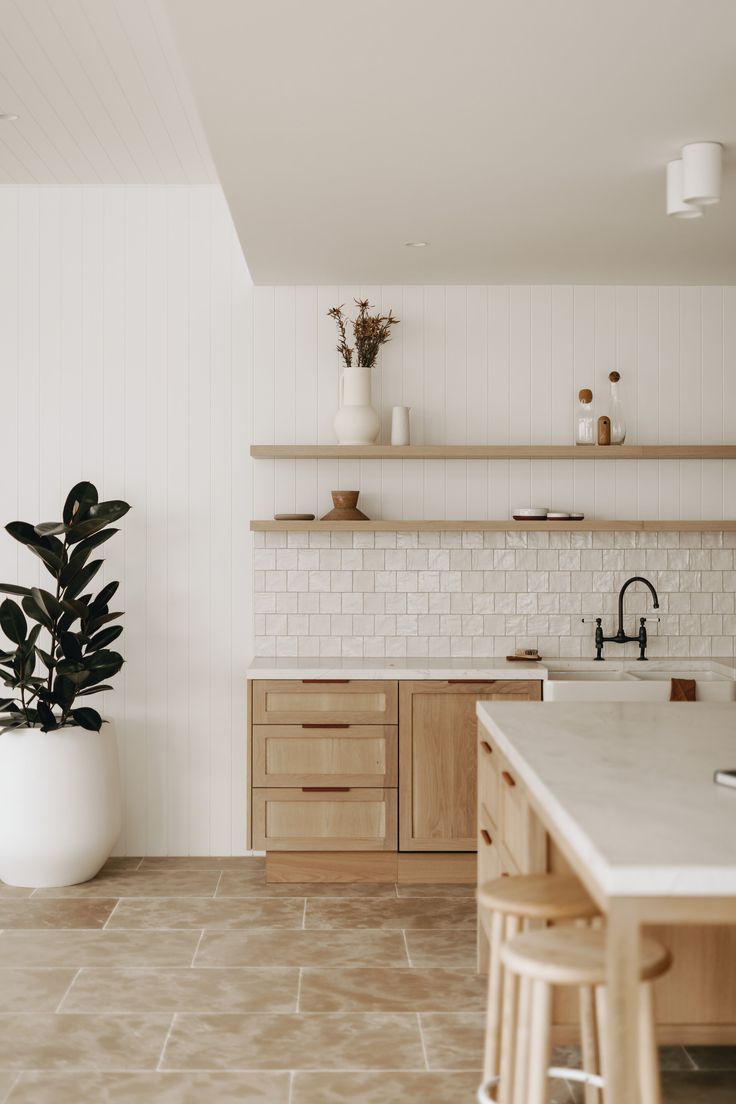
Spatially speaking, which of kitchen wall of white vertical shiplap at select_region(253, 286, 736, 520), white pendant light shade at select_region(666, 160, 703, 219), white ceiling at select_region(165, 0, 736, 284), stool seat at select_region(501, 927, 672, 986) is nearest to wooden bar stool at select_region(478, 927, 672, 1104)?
stool seat at select_region(501, 927, 672, 986)

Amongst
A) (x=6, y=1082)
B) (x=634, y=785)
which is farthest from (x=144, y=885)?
(x=634, y=785)

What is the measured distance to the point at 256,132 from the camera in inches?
133

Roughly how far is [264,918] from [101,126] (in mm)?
3303

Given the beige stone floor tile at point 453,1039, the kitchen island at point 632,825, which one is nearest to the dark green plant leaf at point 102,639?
the kitchen island at point 632,825

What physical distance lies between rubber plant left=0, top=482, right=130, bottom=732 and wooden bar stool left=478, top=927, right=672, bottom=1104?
2858 millimetres

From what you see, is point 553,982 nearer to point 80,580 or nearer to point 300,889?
point 300,889

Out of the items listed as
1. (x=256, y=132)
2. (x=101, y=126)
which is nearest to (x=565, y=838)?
(x=256, y=132)

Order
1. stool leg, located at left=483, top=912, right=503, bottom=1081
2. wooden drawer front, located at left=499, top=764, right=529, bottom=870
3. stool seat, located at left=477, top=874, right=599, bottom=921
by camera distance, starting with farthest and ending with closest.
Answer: wooden drawer front, located at left=499, top=764, right=529, bottom=870 → stool leg, located at left=483, top=912, right=503, bottom=1081 → stool seat, located at left=477, top=874, right=599, bottom=921

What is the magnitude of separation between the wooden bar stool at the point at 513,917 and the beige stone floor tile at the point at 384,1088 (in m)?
0.41

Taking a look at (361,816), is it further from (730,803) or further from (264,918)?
(730,803)

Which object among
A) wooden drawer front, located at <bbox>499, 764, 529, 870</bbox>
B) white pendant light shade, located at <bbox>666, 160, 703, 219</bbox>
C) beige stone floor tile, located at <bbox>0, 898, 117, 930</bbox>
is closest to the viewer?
wooden drawer front, located at <bbox>499, 764, 529, 870</bbox>

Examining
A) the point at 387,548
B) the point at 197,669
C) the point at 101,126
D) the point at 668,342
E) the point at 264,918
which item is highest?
the point at 101,126

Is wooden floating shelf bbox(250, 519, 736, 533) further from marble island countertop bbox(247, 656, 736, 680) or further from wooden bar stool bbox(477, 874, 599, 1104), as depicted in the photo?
wooden bar stool bbox(477, 874, 599, 1104)

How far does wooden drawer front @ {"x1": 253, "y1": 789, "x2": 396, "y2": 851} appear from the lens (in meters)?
4.76
